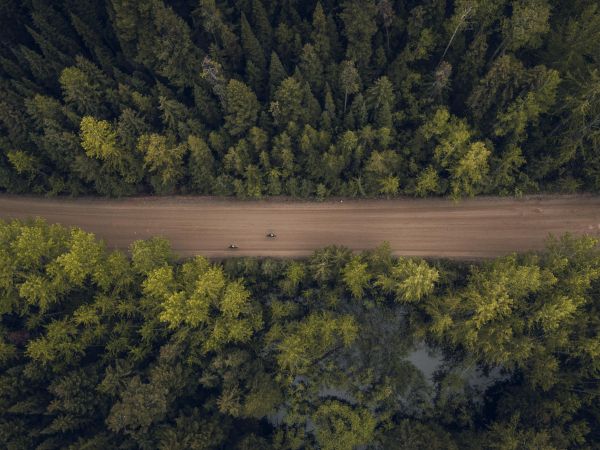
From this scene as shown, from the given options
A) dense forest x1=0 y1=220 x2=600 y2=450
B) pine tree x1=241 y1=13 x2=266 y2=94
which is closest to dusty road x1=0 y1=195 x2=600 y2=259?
dense forest x1=0 y1=220 x2=600 y2=450

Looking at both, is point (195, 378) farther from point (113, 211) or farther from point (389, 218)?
point (389, 218)

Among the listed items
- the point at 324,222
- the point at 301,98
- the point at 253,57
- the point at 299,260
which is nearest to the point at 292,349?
the point at 299,260

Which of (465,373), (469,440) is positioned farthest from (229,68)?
(469,440)

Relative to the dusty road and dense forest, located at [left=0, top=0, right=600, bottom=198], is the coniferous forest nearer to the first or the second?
dense forest, located at [left=0, top=0, right=600, bottom=198]

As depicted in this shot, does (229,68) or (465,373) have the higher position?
(229,68)

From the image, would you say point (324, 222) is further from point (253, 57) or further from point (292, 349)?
point (253, 57)

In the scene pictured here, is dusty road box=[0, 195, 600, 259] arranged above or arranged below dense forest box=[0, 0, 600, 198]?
below
